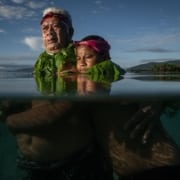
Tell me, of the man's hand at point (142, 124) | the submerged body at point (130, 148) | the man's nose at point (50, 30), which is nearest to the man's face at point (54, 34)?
the man's nose at point (50, 30)

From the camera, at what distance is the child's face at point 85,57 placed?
20.0ft

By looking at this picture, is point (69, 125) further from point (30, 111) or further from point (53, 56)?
point (53, 56)

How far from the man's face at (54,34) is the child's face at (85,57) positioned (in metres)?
0.51

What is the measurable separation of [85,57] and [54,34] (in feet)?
2.74

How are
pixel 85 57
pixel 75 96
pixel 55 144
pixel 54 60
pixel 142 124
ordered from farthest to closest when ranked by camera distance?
pixel 54 60 < pixel 85 57 < pixel 75 96 < pixel 55 144 < pixel 142 124

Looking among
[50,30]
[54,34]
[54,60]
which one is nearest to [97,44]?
[54,60]

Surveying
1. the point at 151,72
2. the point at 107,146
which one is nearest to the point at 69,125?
the point at 107,146

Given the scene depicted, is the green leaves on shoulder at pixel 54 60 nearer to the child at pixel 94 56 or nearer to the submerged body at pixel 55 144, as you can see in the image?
the child at pixel 94 56

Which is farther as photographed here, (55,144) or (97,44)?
(97,44)

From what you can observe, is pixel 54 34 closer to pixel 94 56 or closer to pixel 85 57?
pixel 85 57

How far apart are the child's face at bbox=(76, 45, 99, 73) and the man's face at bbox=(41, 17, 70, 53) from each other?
0.51m

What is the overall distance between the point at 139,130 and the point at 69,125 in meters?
0.93

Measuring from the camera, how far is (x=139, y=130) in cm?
498

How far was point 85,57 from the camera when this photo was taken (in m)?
6.21
